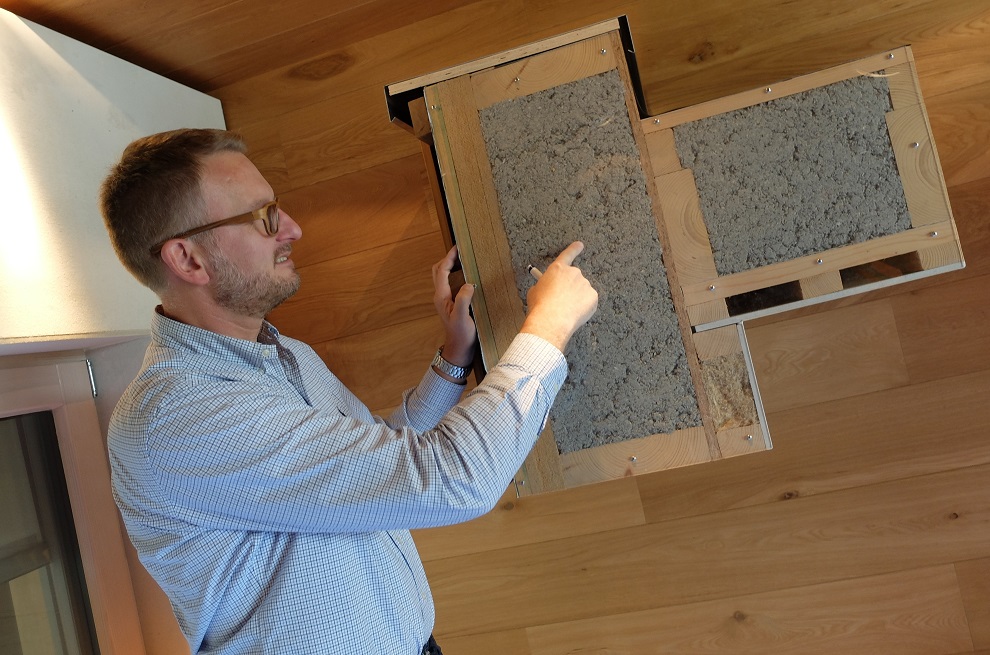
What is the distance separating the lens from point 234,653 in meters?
1.22

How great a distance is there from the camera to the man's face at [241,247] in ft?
4.31

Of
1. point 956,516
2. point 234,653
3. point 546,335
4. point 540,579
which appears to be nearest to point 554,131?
point 546,335

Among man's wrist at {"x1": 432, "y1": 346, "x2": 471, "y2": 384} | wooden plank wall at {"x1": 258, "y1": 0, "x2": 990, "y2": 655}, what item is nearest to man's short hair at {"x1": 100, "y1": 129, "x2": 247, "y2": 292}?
man's wrist at {"x1": 432, "y1": 346, "x2": 471, "y2": 384}

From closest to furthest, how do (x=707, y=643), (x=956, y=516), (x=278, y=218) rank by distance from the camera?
1. (x=278, y=218)
2. (x=956, y=516)
3. (x=707, y=643)

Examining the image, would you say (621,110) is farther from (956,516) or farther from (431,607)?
(956,516)

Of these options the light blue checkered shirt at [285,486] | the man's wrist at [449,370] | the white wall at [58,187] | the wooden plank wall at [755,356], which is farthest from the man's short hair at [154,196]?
the wooden plank wall at [755,356]

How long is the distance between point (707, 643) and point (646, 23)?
151cm

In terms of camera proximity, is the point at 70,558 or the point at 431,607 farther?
the point at 70,558

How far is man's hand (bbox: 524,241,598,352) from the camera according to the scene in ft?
4.14

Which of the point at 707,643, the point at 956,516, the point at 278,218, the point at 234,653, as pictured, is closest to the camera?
the point at 234,653

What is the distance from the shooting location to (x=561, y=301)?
4.26ft

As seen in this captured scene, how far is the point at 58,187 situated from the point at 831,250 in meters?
1.57

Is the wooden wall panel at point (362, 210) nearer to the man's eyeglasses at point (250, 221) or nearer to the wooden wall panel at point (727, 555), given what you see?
the man's eyeglasses at point (250, 221)

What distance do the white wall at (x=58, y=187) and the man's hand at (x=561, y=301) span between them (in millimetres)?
1007
